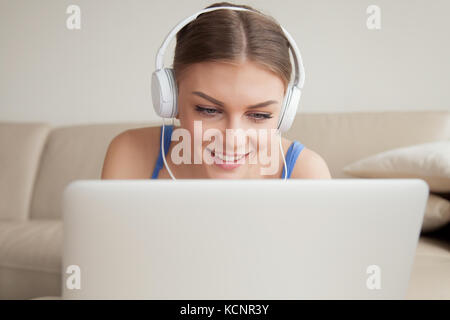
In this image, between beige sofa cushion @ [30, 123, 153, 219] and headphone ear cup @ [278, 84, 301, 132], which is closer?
headphone ear cup @ [278, 84, 301, 132]

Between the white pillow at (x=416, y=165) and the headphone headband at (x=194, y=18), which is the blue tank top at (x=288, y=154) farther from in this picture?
the white pillow at (x=416, y=165)

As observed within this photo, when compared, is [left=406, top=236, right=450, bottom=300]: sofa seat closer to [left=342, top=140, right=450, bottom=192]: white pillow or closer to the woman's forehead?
[left=342, top=140, right=450, bottom=192]: white pillow

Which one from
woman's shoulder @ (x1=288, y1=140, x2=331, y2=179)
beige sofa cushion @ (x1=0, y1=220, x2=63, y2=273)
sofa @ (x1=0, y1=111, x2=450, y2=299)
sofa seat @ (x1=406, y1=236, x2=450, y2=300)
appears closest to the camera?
sofa seat @ (x1=406, y1=236, x2=450, y2=300)

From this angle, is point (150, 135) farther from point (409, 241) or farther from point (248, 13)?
point (409, 241)

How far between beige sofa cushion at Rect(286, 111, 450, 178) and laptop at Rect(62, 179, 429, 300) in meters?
1.15

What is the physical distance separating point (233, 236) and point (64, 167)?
72.1 inches

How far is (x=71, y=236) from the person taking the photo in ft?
1.50

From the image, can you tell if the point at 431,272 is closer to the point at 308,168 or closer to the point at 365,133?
the point at 308,168

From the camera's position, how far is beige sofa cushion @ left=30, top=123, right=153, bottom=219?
206 centimetres

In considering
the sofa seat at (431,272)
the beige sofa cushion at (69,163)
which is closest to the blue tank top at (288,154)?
the sofa seat at (431,272)

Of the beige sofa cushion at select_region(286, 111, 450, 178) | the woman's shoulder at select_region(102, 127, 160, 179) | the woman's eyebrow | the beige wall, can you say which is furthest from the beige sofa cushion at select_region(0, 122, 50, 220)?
the woman's eyebrow

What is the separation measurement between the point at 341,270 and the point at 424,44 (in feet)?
6.02

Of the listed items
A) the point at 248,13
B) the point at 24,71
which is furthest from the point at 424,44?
the point at 24,71

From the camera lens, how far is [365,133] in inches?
66.6
